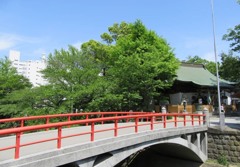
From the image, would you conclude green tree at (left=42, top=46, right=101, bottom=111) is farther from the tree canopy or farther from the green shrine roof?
the green shrine roof

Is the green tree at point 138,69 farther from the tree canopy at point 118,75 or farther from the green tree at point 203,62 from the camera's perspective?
the green tree at point 203,62

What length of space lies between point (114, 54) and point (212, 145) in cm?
1291

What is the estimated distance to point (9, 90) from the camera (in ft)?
86.4

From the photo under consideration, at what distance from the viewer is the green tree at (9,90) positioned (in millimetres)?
20578

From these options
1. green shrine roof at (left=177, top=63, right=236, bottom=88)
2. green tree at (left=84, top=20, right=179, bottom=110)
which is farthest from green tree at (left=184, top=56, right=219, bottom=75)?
green tree at (left=84, top=20, right=179, bottom=110)

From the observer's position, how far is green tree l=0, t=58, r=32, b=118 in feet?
67.5

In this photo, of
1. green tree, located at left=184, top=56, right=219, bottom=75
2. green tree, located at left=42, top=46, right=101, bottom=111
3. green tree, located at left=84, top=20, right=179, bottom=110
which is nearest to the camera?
green tree, located at left=42, top=46, right=101, bottom=111

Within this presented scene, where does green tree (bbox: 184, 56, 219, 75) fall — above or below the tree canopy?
above

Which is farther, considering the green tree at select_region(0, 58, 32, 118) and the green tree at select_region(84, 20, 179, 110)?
the green tree at select_region(84, 20, 179, 110)

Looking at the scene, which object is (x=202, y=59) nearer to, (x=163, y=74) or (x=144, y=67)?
(x=163, y=74)

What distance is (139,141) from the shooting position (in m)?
10.3

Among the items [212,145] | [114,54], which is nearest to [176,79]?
[114,54]

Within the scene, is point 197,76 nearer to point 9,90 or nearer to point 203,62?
point 9,90

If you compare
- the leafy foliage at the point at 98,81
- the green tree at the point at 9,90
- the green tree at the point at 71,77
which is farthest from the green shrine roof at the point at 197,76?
the green tree at the point at 9,90
